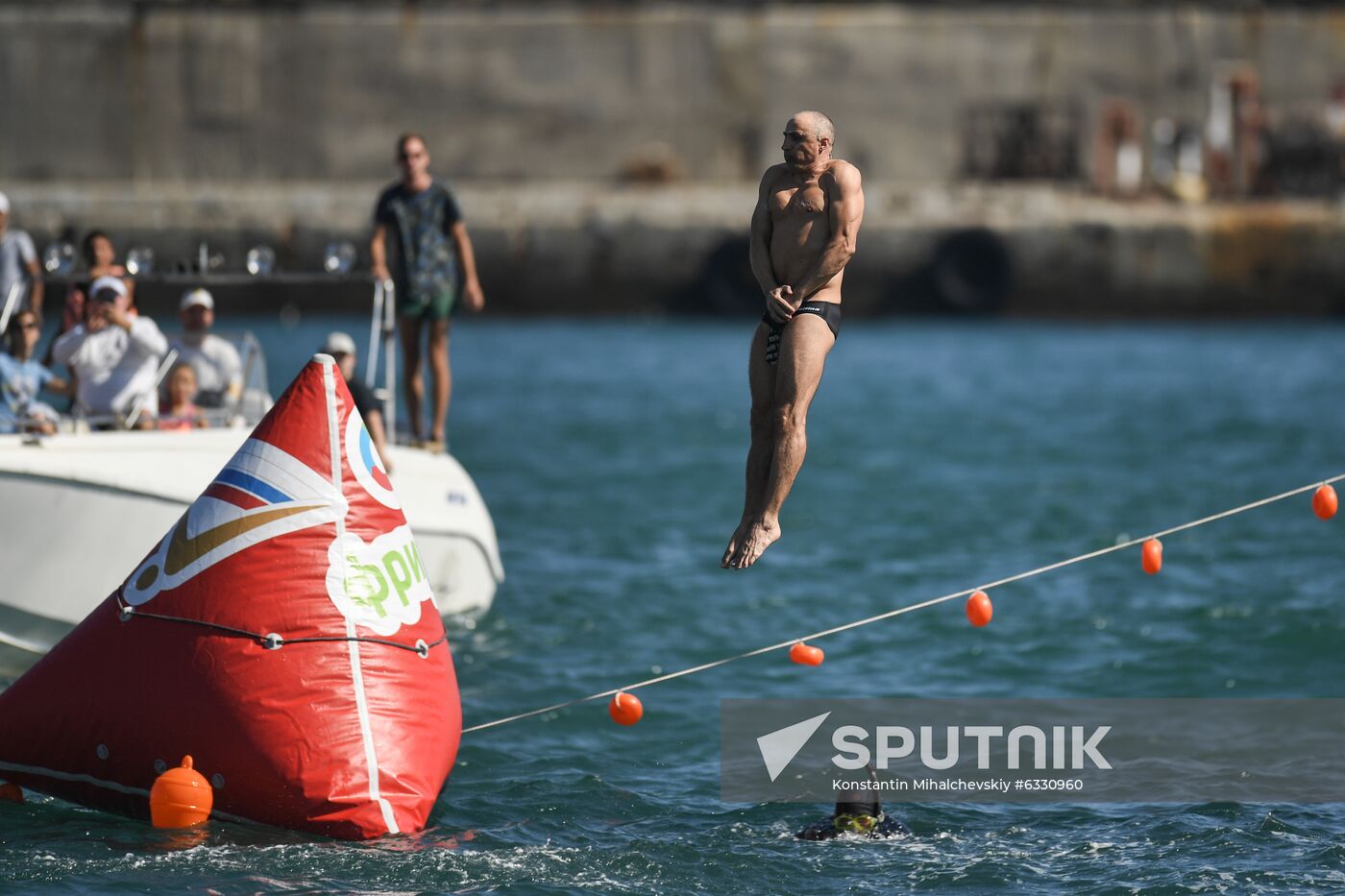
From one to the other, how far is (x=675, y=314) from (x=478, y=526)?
26.4 meters

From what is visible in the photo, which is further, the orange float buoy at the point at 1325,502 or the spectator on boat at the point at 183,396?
the spectator on boat at the point at 183,396

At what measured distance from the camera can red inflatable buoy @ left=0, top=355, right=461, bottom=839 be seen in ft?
34.9

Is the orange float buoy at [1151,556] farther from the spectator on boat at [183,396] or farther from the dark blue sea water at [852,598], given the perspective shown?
the spectator on boat at [183,396]

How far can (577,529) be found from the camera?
75.4 feet

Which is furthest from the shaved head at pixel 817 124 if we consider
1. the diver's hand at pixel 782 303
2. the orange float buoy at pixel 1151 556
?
the orange float buoy at pixel 1151 556

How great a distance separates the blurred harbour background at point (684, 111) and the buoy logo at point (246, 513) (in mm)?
31426

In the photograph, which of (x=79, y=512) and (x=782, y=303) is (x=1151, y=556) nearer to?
(x=782, y=303)

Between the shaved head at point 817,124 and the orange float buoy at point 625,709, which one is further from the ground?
the shaved head at point 817,124

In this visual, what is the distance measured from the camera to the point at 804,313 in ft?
31.4

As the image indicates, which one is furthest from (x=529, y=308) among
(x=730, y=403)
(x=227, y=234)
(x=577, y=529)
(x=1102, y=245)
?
(x=577, y=529)

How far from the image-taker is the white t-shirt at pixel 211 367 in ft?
49.1

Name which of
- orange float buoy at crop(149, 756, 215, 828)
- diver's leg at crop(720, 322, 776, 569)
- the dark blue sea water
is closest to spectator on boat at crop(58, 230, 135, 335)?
the dark blue sea water

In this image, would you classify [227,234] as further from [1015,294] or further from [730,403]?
[1015,294]

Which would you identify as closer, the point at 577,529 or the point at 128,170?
the point at 577,529
